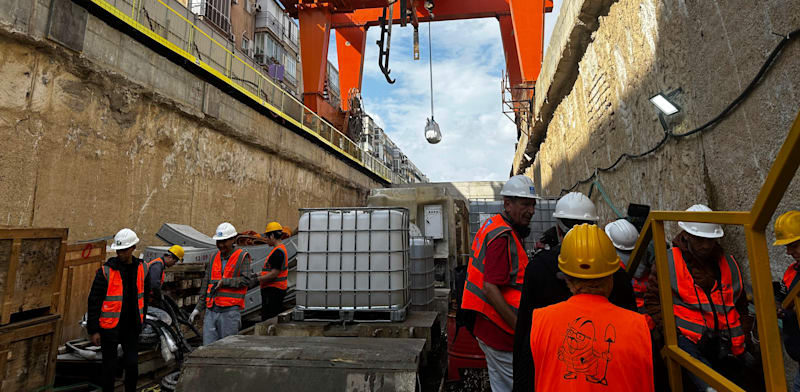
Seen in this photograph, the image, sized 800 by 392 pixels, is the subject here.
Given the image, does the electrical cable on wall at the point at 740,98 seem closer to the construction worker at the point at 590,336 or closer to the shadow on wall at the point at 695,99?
the shadow on wall at the point at 695,99

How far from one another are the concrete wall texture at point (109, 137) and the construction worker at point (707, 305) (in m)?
7.50

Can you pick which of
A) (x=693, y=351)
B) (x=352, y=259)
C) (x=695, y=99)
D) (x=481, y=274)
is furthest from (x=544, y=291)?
(x=695, y=99)

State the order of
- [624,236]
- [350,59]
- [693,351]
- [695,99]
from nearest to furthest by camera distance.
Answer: [693,351] → [624,236] → [695,99] → [350,59]

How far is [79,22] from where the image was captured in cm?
634

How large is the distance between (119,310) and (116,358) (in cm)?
46

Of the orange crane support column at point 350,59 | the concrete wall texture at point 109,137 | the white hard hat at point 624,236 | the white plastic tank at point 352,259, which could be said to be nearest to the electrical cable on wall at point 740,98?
the white hard hat at point 624,236

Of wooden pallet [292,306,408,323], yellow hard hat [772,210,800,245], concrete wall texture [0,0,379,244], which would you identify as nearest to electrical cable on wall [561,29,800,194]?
yellow hard hat [772,210,800,245]

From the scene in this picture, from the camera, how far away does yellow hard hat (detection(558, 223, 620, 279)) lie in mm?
1388

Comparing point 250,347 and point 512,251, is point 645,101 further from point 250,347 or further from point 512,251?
point 250,347

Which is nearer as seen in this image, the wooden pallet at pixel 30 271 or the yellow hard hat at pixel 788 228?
the yellow hard hat at pixel 788 228

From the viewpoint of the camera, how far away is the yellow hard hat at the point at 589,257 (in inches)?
54.6

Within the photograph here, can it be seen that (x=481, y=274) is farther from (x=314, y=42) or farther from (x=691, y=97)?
(x=314, y=42)

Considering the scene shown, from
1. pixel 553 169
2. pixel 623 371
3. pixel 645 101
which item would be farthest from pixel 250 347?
pixel 553 169

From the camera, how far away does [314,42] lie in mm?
15969
